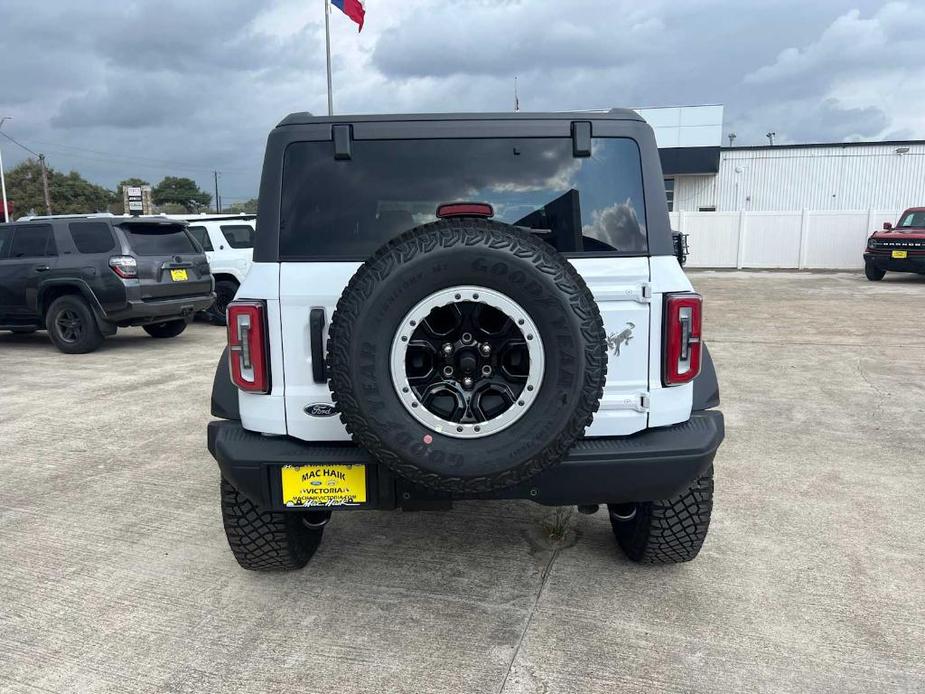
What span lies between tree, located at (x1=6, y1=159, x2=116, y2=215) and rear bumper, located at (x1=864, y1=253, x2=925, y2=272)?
56900mm

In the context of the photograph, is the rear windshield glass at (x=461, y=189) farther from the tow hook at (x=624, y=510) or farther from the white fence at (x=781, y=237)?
the white fence at (x=781, y=237)

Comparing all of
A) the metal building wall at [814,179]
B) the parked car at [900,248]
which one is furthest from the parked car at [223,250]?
the metal building wall at [814,179]

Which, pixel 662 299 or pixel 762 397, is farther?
pixel 762 397

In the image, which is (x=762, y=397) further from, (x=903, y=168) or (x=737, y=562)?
(x=903, y=168)

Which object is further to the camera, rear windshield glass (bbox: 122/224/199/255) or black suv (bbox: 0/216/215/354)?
rear windshield glass (bbox: 122/224/199/255)

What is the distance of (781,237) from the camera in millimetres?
21875

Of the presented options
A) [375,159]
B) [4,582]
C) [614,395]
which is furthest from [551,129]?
[4,582]

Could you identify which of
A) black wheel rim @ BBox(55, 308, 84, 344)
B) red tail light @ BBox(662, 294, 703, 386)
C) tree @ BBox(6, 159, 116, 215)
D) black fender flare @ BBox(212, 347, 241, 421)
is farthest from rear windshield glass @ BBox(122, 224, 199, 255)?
tree @ BBox(6, 159, 116, 215)

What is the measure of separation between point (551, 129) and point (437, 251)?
82cm

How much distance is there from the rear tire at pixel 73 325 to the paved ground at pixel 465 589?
3639mm

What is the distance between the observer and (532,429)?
2.29 metres

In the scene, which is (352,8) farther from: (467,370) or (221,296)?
(467,370)

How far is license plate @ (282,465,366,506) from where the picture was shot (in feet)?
8.48

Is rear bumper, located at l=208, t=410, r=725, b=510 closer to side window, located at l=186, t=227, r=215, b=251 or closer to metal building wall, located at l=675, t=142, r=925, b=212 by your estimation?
side window, located at l=186, t=227, r=215, b=251
